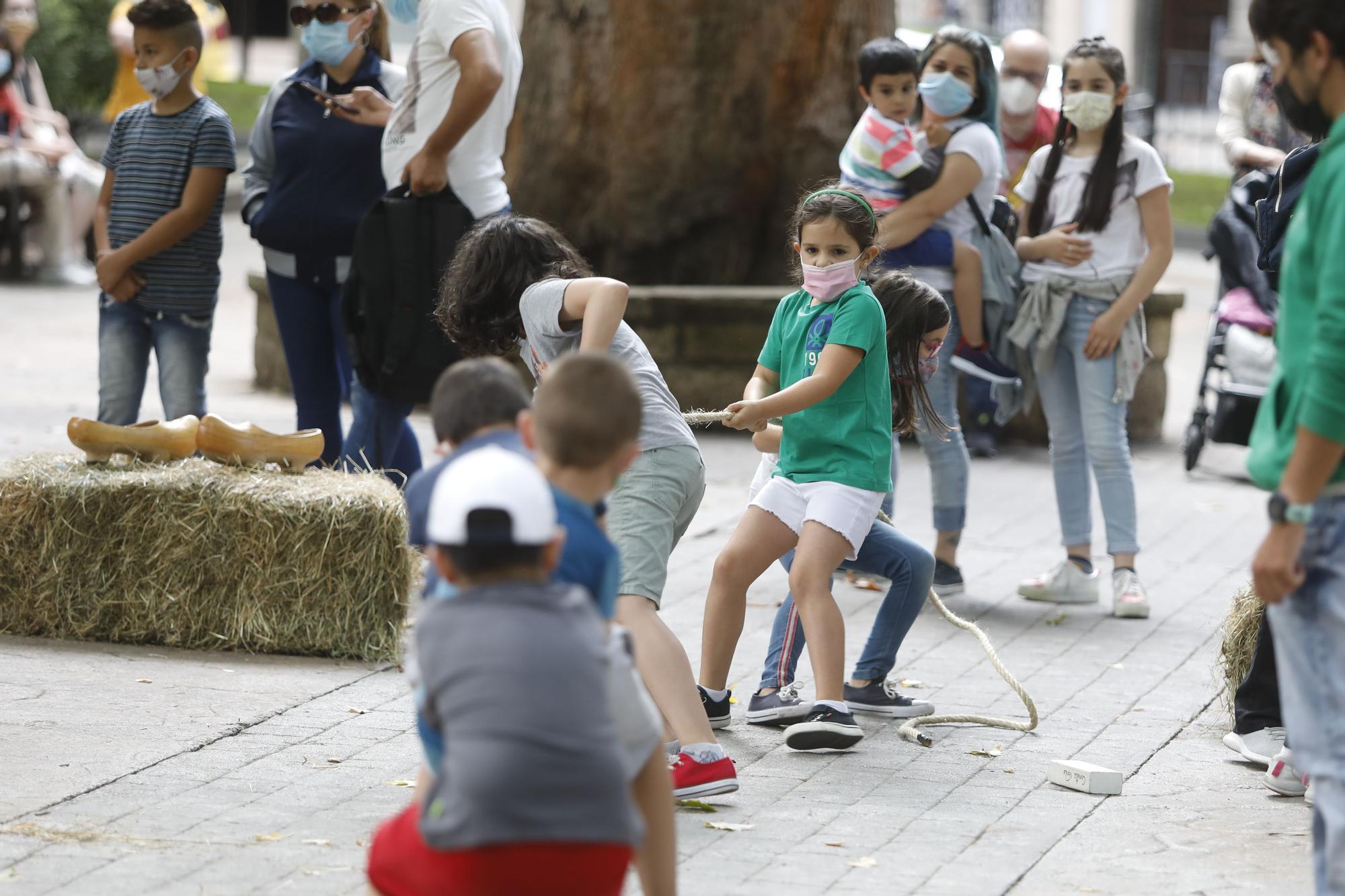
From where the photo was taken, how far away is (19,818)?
3986mm

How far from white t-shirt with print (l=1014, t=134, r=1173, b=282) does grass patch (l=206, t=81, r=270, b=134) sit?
57.5 ft

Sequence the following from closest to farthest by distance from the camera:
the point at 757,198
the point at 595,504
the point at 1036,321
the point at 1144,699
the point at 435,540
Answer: the point at 435,540 → the point at 595,504 → the point at 1144,699 → the point at 1036,321 → the point at 757,198

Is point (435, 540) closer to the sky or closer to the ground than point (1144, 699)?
closer to the sky

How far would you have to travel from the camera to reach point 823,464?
4738mm

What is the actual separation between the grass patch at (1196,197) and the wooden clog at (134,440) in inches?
606

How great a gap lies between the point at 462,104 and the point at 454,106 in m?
0.03

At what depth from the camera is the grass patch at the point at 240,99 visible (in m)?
23.9

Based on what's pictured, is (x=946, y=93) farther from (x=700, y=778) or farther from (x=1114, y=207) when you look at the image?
(x=700, y=778)

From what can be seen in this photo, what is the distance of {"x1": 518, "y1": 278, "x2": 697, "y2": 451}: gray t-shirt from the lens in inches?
169

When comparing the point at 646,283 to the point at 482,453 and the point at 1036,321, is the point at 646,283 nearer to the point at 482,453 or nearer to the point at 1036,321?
the point at 1036,321

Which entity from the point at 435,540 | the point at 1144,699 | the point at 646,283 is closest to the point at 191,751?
the point at 435,540

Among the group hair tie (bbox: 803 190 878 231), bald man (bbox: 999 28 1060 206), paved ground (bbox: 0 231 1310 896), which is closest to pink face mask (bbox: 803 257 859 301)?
hair tie (bbox: 803 190 878 231)

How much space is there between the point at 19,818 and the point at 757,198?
736 centimetres

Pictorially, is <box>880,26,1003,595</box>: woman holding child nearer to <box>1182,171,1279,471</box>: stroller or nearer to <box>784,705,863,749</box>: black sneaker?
<box>784,705,863,749</box>: black sneaker
